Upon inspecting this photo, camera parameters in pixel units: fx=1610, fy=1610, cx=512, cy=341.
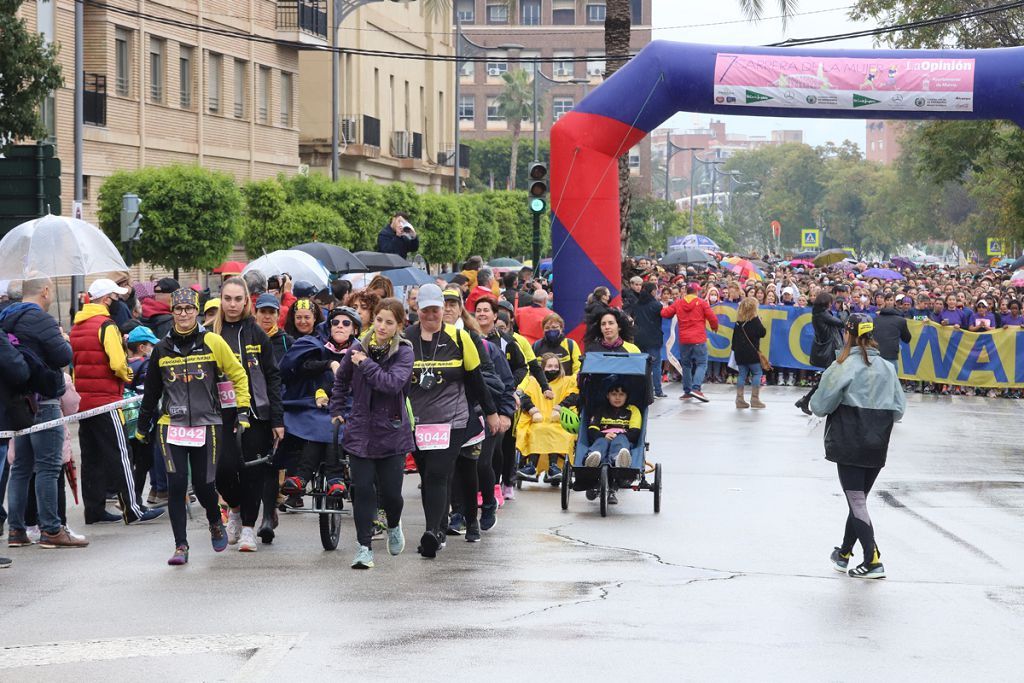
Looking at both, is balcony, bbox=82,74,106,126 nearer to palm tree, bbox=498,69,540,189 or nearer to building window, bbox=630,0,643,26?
palm tree, bbox=498,69,540,189

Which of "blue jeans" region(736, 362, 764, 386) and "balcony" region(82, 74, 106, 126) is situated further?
"balcony" region(82, 74, 106, 126)

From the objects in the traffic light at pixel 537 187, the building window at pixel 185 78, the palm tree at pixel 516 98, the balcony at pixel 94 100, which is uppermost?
the palm tree at pixel 516 98

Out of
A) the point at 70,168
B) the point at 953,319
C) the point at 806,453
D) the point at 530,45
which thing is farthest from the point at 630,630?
the point at 530,45

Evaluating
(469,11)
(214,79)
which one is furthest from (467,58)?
(469,11)

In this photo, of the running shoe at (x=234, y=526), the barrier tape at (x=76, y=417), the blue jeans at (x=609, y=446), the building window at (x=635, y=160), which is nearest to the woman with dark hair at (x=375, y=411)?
the running shoe at (x=234, y=526)

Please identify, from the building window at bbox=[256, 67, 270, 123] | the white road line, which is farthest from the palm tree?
the white road line

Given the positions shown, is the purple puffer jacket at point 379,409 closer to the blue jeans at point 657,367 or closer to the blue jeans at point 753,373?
the blue jeans at point 657,367

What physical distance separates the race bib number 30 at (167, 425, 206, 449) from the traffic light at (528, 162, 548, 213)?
46.2ft

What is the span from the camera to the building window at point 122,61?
34.8 m

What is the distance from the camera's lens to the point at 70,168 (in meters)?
32.2

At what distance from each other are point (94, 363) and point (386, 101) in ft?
148

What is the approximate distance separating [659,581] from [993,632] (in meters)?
2.10

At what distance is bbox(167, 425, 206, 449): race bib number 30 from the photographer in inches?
→ 392

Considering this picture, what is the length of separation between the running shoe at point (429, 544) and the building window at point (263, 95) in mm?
34203
